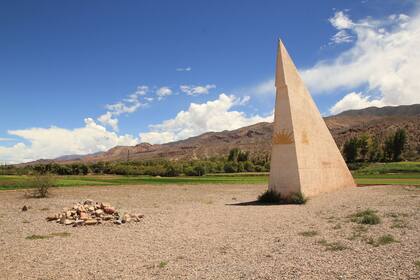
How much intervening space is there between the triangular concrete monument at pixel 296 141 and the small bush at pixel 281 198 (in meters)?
0.27

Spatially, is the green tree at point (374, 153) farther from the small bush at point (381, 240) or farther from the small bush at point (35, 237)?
the small bush at point (35, 237)

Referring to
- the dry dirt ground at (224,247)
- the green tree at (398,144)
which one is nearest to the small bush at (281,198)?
the dry dirt ground at (224,247)

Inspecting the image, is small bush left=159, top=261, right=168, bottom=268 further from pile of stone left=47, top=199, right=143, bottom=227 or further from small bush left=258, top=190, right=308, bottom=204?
small bush left=258, top=190, right=308, bottom=204

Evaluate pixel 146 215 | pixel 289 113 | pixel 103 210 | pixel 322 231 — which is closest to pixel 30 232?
pixel 103 210

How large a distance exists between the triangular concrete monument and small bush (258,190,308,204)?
0.27 m

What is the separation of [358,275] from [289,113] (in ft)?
54.6

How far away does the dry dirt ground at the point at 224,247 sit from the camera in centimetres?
889

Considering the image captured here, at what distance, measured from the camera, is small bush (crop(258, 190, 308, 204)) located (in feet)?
74.5

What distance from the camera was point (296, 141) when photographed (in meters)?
23.6

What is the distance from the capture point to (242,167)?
3789 inches

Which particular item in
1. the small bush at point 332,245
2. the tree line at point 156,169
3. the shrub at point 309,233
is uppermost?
the tree line at point 156,169

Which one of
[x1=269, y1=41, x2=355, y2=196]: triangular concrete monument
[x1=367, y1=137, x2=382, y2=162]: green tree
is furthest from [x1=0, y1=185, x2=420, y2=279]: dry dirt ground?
[x1=367, y1=137, x2=382, y2=162]: green tree

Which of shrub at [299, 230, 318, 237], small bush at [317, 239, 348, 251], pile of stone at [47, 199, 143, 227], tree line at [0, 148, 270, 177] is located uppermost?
tree line at [0, 148, 270, 177]

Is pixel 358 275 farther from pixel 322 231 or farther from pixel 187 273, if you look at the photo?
pixel 322 231
